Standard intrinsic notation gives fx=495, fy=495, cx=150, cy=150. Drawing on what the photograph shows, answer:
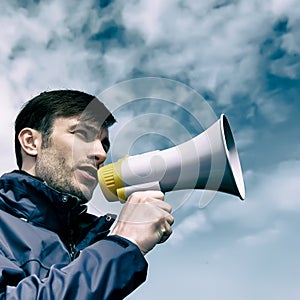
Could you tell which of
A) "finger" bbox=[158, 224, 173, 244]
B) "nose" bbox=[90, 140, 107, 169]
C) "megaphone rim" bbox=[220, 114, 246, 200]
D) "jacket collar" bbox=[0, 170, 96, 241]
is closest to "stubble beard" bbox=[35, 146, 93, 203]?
"jacket collar" bbox=[0, 170, 96, 241]

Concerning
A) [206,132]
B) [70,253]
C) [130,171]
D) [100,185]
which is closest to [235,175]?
[206,132]

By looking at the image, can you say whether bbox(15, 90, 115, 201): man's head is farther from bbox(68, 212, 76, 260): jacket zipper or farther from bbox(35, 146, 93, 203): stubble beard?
bbox(68, 212, 76, 260): jacket zipper

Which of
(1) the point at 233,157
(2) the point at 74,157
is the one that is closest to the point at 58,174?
(2) the point at 74,157

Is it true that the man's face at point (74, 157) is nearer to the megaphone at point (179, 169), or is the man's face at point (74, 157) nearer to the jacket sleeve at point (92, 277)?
the megaphone at point (179, 169)

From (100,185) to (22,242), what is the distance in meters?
0.82

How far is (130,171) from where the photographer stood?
12.3ft

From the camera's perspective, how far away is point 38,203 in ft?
12.4

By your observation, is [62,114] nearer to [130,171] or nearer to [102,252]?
[130,171]

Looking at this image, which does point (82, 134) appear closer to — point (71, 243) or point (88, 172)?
point (88, 172)

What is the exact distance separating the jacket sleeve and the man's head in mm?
1148

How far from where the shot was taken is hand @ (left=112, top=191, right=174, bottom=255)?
118 inches

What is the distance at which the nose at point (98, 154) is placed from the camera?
13.0 feet

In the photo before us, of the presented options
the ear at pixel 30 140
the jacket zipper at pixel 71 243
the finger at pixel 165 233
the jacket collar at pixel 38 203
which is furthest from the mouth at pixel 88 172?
the finger at pixel 165 233

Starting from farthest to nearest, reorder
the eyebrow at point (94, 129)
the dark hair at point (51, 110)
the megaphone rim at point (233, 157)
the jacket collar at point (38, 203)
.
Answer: the dark hair at point (51, 110), the eyebrow at point (94, 129), the megaphone rim at point (233, 157), the jacket collar at point (38, 203)
